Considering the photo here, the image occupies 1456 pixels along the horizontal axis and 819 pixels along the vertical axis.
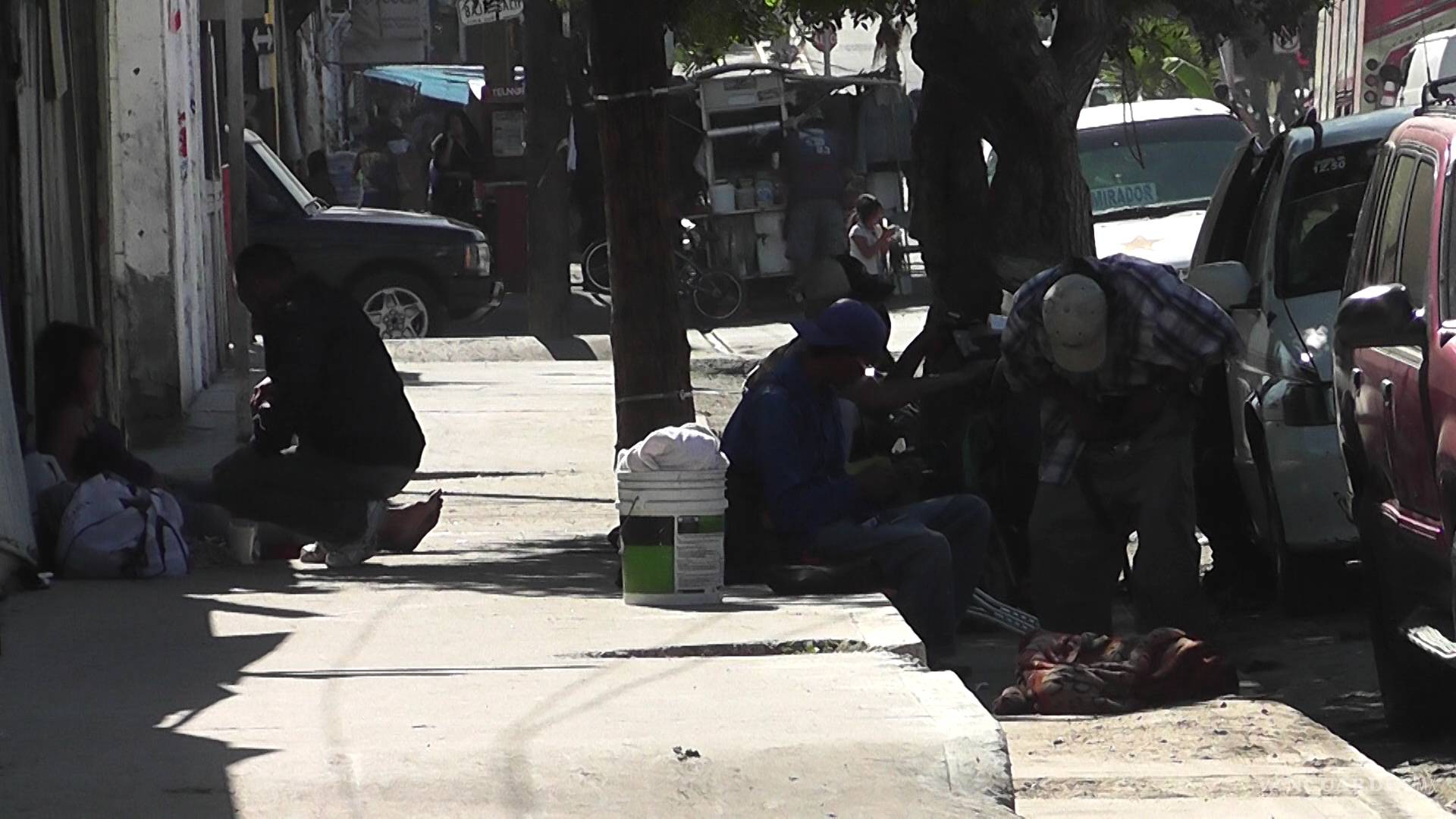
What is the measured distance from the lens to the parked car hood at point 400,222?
20.2 meters

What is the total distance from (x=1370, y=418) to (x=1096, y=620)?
1416 mm

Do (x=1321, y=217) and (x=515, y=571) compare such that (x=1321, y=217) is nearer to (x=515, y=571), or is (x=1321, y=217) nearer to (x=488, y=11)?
(x=515, y=571)

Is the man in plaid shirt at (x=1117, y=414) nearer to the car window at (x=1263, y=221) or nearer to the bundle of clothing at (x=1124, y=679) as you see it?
the bundle of clothing at (x=1124, y=679)

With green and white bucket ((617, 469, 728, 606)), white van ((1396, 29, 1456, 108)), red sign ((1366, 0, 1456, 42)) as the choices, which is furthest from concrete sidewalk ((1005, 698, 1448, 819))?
red sign ((1366, 0, 1456, 42))

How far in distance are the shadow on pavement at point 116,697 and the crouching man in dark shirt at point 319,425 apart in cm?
96

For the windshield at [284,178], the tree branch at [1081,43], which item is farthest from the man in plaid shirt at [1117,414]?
the windshield at [284,178]

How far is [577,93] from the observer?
24.4 metres

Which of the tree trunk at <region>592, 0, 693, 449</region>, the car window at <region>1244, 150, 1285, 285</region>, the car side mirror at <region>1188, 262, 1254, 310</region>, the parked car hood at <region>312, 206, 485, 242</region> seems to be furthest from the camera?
the parked car hood at <region>312, 206, 485, 242</region>

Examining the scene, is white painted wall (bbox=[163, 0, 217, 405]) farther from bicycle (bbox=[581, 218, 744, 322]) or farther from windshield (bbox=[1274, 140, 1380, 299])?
bicycle (bbox=[581, 218, 744, 322])

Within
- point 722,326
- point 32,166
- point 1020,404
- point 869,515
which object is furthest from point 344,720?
point 722,326

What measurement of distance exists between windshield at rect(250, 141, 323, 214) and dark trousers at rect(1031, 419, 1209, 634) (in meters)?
12.7

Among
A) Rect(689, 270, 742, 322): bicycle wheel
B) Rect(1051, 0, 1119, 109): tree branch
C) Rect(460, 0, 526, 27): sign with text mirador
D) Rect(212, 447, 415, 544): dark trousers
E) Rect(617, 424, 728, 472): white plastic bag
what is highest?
Rect(460, 0, 526, 27): sign with text mirador

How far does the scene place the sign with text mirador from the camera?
80.8ft

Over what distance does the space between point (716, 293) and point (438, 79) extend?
15.7 m
